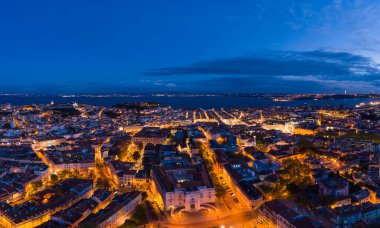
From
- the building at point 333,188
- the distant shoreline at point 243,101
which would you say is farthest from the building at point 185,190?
the distant shoreline at point 243,101

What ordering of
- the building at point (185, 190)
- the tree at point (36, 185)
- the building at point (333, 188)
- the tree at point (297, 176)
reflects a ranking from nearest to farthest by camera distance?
the building at point (185, 190), the building at point (333, 188), the tree at point (297, 176), the tree at point (36, 185)

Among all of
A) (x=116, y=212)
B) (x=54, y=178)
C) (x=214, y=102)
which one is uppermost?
(x=214, y=102)

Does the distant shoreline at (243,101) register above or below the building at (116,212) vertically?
above

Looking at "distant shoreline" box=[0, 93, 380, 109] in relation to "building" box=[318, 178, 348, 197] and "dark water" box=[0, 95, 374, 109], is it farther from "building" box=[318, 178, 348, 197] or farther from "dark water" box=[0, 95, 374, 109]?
"building" box=[318, 178, 348, 197]

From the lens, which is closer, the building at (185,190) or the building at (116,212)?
the building at (116,212)

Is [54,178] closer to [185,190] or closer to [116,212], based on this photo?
[116,212]

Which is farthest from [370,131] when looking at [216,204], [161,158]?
[216,204]

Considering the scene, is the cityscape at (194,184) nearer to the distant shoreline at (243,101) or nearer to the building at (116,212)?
the building at (116,212)

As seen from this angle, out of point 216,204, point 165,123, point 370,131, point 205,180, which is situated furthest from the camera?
point 165,123

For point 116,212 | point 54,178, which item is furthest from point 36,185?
point 116,212

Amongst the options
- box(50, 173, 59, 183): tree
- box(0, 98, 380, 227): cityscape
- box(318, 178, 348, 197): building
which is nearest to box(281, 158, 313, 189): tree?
box(0, 98, 380, 227): cityscape

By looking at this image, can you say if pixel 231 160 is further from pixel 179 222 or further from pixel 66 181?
pixel 66 181
